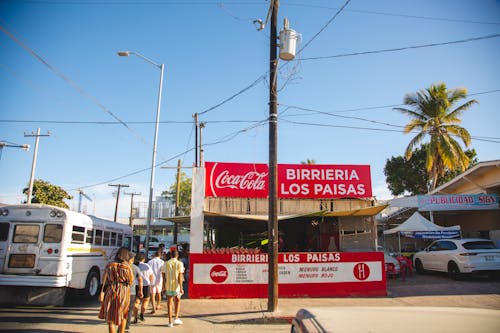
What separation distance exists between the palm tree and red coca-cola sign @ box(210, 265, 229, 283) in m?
21.7

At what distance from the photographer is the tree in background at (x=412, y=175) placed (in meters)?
36.1

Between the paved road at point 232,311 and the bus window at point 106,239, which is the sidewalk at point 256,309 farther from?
the bus window at point 106,239

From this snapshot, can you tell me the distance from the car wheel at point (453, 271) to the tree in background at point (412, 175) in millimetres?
24696

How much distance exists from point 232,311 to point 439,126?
2508 centimetres

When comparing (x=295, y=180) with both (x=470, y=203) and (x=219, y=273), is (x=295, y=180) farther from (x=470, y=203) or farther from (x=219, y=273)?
(x=470, y=203)

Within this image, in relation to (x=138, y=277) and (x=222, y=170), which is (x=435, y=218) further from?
(x=138, y=277)

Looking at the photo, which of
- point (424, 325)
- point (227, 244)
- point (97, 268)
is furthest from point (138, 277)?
point (227, 244)

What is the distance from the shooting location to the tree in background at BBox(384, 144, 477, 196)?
36125 millimetres

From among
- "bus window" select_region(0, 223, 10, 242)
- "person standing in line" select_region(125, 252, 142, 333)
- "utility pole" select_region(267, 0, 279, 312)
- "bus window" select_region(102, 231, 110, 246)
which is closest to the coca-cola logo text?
"utility pole" select_region(267, 0, 279, 312)

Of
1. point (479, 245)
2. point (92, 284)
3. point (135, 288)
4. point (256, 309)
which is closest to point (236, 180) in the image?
point (256, 309)

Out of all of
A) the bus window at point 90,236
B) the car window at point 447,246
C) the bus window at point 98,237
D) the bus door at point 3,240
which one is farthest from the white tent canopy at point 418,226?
the bus door at point 3,240

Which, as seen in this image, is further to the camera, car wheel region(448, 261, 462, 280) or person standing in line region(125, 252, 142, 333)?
car wheel region(448, 261, 462, 280)

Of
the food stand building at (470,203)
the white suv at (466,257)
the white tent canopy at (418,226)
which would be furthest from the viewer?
the food stand building at (470,203)

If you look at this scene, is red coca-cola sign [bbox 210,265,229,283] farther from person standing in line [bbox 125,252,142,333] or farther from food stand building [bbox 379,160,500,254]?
food stand building [bbox 379,160,500,254]
